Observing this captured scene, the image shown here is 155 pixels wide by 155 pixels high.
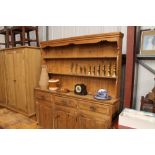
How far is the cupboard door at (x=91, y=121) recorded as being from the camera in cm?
213

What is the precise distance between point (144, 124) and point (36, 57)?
2375 mm

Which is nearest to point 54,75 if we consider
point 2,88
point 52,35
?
point 52,35

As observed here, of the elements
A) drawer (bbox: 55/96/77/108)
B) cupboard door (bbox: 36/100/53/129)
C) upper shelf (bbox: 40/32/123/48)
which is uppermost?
upper shelf (bbox: 40/32/123/48)

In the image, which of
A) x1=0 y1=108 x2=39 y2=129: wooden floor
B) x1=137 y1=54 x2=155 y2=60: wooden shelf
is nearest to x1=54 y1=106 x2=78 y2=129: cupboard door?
x1=0 y1=108 x2=39 y2=129: wooden floor

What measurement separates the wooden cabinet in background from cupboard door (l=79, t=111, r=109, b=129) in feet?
4.39

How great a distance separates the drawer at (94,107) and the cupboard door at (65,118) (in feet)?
0.68

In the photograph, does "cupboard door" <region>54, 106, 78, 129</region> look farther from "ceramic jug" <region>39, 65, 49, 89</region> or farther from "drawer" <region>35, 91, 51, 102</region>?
"ceramic jug" <region>39, 65, 49, 89</region>

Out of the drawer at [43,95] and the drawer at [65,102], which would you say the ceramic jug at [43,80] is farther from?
the drawer at [65,102]

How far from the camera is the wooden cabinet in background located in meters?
3.06

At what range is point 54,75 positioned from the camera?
318 cm

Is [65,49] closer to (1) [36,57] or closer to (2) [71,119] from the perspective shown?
(1) [36,57]

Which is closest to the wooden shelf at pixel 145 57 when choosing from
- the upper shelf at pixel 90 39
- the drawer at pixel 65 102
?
the upper shelf at pixel 90 39

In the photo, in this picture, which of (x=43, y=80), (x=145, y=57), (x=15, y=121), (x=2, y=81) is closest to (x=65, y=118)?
(x=43, y=80)

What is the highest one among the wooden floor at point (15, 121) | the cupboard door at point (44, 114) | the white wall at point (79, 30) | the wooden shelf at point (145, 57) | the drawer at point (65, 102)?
the white wall at point (79, 30)
